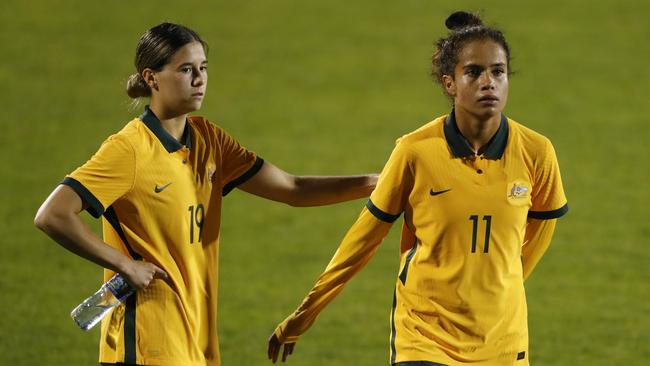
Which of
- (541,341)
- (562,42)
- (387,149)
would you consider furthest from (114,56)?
(541,341)

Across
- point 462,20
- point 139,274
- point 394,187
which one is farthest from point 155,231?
point 462,20

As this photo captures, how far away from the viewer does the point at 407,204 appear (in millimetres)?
4211

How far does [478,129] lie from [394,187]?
0.35 metres

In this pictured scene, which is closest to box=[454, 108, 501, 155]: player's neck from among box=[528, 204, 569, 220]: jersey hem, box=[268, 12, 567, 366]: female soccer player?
box=[268, 12, 567, 366]: female soccer player

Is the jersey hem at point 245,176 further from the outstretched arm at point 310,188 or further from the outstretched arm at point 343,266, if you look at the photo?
the outstretched arm at point 343,266

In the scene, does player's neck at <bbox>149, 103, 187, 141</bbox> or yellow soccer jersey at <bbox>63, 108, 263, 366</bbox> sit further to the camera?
player's neck at <bbox>149, 103, 187, 141</bbox>

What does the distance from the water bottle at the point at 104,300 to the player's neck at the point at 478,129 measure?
125cm

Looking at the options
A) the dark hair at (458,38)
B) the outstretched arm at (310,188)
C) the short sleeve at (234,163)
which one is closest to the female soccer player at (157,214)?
the short sleeve at (234,163)

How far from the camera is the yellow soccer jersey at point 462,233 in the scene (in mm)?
4070

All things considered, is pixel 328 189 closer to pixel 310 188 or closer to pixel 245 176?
pixel 310 188

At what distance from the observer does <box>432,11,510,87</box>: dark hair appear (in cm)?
416

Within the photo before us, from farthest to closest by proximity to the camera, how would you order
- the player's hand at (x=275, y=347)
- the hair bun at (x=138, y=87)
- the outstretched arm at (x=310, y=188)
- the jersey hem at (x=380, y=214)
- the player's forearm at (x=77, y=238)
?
1. the outstretched arm at (x=310, y=188)
2. the player's hand at (x=275, y=347)
3. the hair bun at (x=138, y=87)
4. the jersey hem at (x=380, y=214)
5. the player's forearm at (x=77, y=238)

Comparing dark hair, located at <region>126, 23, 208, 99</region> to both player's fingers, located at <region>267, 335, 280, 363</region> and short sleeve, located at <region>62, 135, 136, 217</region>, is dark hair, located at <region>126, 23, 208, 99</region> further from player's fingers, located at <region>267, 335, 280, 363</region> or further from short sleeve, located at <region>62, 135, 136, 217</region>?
player's fingers, located at <region>267, 335, 280, 363</region>

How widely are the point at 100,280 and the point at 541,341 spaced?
3.16 m
